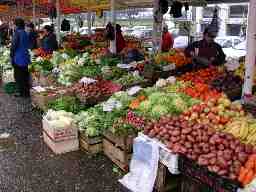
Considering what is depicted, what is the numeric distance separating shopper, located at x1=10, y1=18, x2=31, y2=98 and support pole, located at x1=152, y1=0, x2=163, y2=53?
10.4ft

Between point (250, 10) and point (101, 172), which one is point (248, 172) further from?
point (250, 10)

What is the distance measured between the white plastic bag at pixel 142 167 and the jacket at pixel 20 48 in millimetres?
5493

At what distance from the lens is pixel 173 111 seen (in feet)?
16.5

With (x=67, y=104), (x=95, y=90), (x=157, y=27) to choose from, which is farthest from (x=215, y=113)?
(x=157, y=27)

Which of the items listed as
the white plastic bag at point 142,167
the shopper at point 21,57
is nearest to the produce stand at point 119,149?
the white plastic bag at point 142,167

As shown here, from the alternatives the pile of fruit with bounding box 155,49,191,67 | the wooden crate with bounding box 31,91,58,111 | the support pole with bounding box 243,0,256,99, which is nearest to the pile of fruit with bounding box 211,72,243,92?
the support pole with bounding box 243,0,256,99

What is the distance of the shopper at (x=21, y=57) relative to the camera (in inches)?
345

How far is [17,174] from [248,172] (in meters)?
3.08

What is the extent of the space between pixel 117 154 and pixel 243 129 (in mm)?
1719

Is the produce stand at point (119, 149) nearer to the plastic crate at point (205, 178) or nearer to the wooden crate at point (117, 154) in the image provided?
the wooden crate at point (117, 154)

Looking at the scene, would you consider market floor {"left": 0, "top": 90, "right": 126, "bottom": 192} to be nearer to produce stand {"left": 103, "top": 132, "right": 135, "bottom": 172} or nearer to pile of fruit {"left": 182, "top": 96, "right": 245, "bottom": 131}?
produce stand {"left": 103, "top": 132, "right": 135, "bottom": 172}

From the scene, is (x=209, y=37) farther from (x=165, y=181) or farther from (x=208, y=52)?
(x=165, y=181)

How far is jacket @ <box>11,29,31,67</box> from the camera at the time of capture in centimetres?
880

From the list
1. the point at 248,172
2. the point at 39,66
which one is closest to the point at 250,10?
the point at 248,172
